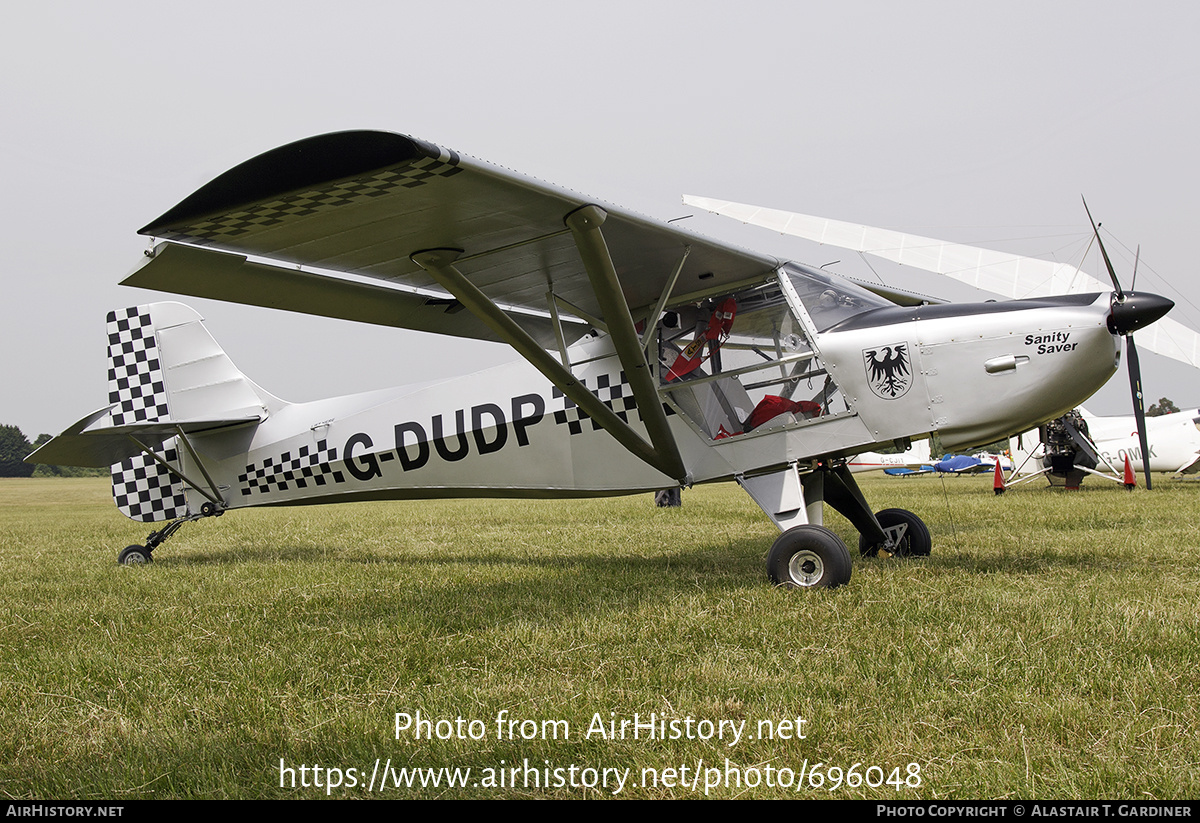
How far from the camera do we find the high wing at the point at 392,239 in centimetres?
366

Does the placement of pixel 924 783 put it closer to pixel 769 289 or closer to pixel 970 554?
pixel 769 289

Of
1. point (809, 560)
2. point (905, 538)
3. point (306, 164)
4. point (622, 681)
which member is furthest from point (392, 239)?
point (905, 538)

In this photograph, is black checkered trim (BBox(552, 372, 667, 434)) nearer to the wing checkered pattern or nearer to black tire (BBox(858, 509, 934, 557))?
the wing checkered pattern

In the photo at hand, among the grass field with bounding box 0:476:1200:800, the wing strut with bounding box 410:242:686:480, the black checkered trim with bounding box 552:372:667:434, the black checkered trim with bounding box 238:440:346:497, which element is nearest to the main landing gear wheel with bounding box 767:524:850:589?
the grass field with bounding box 0:476:1200:800

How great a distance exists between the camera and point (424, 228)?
475 centimetres

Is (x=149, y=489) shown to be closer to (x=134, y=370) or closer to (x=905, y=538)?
(x=134, y=370)

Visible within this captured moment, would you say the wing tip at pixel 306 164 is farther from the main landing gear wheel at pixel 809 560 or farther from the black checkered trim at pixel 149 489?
the black checkered trim at pixel 149 489

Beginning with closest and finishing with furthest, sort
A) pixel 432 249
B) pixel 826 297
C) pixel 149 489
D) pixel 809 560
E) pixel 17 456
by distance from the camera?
pixel 432 249 → pixel 809 560 → pixel 826 297 → pixel 149 489 → pixel 17 456

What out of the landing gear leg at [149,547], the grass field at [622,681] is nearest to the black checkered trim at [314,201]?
the grass field at [622,681]

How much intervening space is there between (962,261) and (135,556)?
50.5 ft

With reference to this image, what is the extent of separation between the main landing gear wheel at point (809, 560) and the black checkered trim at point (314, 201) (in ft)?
10.3

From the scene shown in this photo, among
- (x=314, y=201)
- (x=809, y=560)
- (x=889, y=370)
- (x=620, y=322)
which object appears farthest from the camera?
(x=889, y=370)

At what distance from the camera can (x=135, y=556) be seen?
27.6 feet

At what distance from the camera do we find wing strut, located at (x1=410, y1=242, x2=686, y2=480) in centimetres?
504
